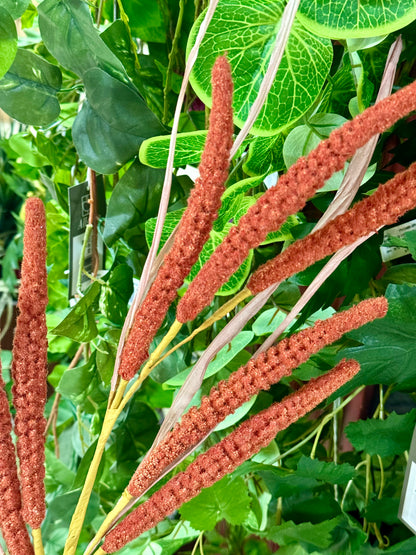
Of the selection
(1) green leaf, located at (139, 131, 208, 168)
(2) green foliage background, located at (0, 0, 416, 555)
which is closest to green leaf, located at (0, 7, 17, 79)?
(2) green foliage background, located at (0, 0, 416, 555)

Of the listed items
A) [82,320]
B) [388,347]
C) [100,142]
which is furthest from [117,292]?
[388,347]

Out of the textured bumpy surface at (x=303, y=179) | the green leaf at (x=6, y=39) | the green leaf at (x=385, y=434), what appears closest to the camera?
the textured bumpy surface at (x=303, y=179)

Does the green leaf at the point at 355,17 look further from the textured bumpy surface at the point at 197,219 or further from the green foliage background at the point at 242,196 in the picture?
the textured bumpy surface at the point at 197,219

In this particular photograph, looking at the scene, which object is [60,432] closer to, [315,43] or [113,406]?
[113,406]

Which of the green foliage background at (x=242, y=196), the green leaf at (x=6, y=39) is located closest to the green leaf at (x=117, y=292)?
the green foliage background at (x=242, y=196)

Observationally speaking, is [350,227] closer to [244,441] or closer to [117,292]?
[244,441]

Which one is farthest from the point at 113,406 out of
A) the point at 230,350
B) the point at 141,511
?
the point at 230,350
